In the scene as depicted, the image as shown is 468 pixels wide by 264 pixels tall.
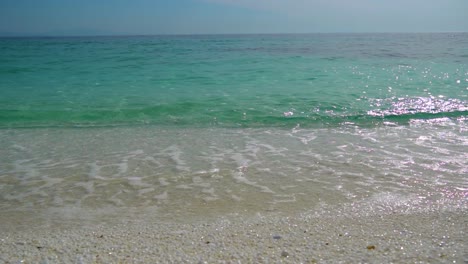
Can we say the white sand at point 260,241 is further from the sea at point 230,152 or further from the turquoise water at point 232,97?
the turquoise water at point 232,97

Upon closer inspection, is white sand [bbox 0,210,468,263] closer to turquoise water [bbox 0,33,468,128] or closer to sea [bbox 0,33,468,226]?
sea [bbox 0,33,468,226]

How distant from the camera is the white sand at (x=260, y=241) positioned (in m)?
3.37

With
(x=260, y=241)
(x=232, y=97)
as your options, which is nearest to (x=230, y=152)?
(x=260, y=241)

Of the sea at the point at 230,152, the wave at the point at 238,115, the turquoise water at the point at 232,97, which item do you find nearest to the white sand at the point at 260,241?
the sea at the point at 230,152

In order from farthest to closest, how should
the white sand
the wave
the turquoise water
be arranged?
the turquoise water < the wave < the white sand

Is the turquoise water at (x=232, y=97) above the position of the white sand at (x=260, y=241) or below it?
above

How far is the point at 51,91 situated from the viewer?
1537 centimetres

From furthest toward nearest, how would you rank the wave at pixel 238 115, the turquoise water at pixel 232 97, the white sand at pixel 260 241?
the turquoise water at pixel 232 97, the wave at pixel 238 115, the white sand at pixel 260 241

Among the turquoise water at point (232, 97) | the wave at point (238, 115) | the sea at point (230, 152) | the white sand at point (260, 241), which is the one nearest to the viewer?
the white sand at point (260, 241)

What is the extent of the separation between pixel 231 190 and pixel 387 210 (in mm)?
1878

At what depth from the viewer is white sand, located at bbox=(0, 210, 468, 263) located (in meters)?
3.37

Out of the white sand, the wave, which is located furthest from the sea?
the white sand

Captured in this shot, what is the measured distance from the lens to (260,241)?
144 inches

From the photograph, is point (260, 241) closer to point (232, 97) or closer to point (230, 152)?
point (230, 152)
